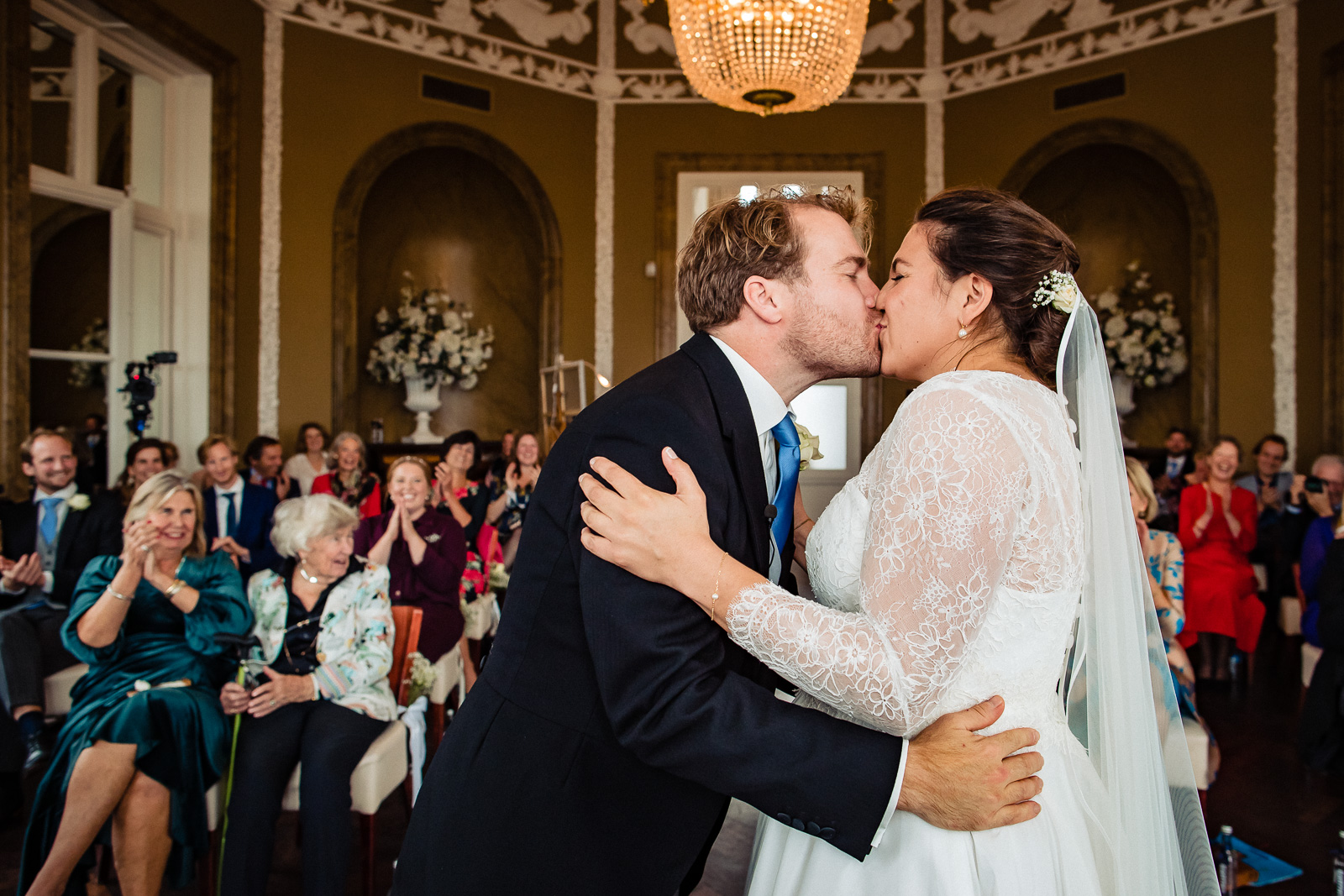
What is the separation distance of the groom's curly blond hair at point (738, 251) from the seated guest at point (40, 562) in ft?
11.6

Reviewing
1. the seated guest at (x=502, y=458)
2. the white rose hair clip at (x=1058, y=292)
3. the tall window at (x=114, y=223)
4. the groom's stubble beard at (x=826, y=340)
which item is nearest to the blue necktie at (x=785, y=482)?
the groom's stubble beard at (x=826, y=340)

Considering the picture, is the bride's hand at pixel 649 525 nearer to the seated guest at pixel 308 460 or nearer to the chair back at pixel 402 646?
the chair back at pixel 402 646

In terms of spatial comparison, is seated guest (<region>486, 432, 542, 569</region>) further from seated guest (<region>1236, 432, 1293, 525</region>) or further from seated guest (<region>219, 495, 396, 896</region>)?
seated guest (<region>1236, 432, 1293, 525</region>)

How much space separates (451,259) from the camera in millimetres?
8883

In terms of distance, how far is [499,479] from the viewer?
7.17 m

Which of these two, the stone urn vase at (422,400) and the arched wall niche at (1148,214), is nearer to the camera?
the arched wall niche at (1148,214)

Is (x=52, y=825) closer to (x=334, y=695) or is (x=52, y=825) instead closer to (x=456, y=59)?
(x=334, y=695)

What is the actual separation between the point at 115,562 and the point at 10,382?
7.85 ft

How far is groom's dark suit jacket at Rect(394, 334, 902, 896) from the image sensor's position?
1178mm

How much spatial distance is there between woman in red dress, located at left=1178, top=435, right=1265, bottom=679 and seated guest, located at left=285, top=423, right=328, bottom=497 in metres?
6.07

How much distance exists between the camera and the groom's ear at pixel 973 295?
154 cm

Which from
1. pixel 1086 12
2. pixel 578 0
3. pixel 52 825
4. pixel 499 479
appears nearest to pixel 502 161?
pixel 578 0

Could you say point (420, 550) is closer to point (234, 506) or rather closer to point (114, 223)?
point (234, 506)

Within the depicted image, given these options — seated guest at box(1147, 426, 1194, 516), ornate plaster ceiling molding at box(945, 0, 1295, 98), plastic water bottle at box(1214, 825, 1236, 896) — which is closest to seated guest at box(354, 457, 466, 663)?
plastic water bottle at box(1214, 825, 1236, 896)
